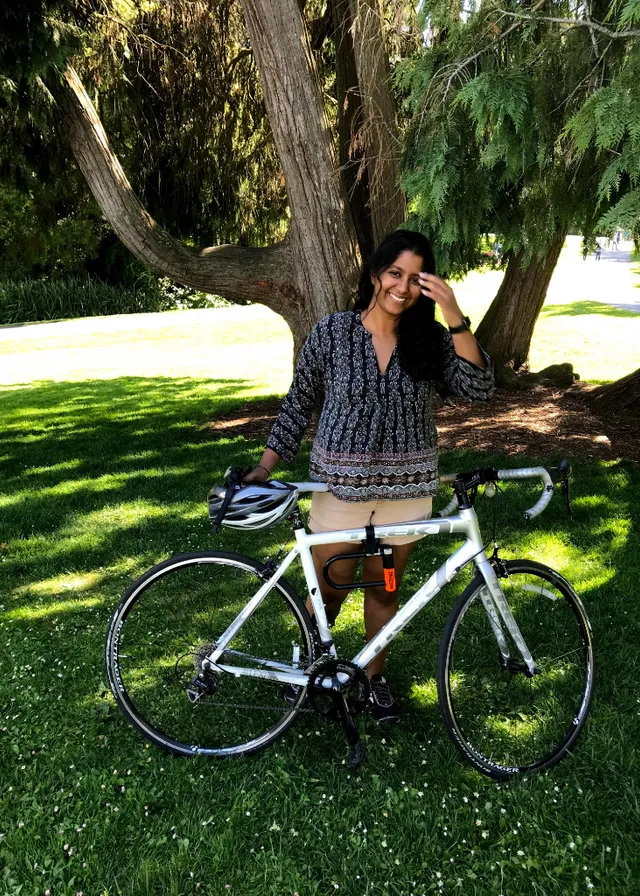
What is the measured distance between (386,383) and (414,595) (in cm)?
79

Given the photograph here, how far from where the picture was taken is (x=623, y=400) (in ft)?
27.5

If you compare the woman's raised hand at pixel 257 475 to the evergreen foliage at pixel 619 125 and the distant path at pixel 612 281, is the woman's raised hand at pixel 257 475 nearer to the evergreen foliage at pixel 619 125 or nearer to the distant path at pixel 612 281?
the evergreen foliage at pixel 619 125

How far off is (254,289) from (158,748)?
4.91m

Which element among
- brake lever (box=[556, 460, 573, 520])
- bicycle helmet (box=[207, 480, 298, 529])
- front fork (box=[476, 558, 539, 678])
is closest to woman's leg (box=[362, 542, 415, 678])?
front fork (box=[476, 558, 539, 678])

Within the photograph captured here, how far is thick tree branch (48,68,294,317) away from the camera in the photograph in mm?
6918

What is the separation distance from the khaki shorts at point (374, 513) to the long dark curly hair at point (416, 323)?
1.64 feet

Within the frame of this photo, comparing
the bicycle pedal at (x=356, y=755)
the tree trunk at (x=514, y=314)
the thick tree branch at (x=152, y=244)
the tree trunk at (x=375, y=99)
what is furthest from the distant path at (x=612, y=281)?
the bicycle pedal at (x=356, y=755)

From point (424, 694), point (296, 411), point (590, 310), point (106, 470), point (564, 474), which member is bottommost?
point (590, 310)

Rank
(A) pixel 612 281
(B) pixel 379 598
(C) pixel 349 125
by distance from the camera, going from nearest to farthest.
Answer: (B) pixel 379 598, (C) pixel 349 125, (A) pixel 612 281

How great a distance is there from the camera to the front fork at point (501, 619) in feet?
9.21

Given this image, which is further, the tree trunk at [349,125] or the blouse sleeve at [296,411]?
the tree trunk at [349,125]

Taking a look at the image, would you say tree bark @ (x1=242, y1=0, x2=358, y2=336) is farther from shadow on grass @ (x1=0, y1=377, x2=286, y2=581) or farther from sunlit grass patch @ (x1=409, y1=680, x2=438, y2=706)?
sunlit grass patch @ (x1=409, y1=680, x2=438, y2=706)

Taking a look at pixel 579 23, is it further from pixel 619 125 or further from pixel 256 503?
pixel 256 503

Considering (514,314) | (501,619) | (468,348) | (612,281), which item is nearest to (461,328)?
(468,348)
